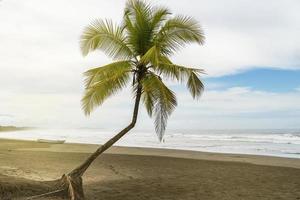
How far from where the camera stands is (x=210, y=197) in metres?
11.7

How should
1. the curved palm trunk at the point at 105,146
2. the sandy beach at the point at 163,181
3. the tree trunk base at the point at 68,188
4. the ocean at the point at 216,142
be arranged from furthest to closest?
the ocean at the point at 216,142
the sandy beach at the point at 163,181
the curved palm trunk at the point at 105,146
the tree trunk base at the point at 68,188

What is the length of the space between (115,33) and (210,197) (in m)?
5.66

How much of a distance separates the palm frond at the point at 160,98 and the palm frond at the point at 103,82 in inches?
28.7

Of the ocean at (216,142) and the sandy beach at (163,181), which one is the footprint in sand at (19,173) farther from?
the ocean at (216,142)

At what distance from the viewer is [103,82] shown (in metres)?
10.7

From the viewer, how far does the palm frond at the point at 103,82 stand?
1078cm

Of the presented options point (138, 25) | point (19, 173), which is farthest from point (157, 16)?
point (19, 173)

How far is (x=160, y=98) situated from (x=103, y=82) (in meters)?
1.69

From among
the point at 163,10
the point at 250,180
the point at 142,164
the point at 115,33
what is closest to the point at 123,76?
the point at 115,33

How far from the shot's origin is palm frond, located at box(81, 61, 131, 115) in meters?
10.8

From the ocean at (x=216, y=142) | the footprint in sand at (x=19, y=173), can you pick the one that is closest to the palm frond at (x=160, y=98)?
the footprint in sand at (x=19, y=173)

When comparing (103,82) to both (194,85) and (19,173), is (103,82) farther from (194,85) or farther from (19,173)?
(19,173)

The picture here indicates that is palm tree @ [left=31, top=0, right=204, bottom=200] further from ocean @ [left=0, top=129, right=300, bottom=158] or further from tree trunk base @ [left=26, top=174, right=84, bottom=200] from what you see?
ocean @ [left=0, top=129, right=300, bottom=158]

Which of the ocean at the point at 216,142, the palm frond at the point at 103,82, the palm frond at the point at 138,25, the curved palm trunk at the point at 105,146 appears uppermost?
the palm frond at the point at 138,25
